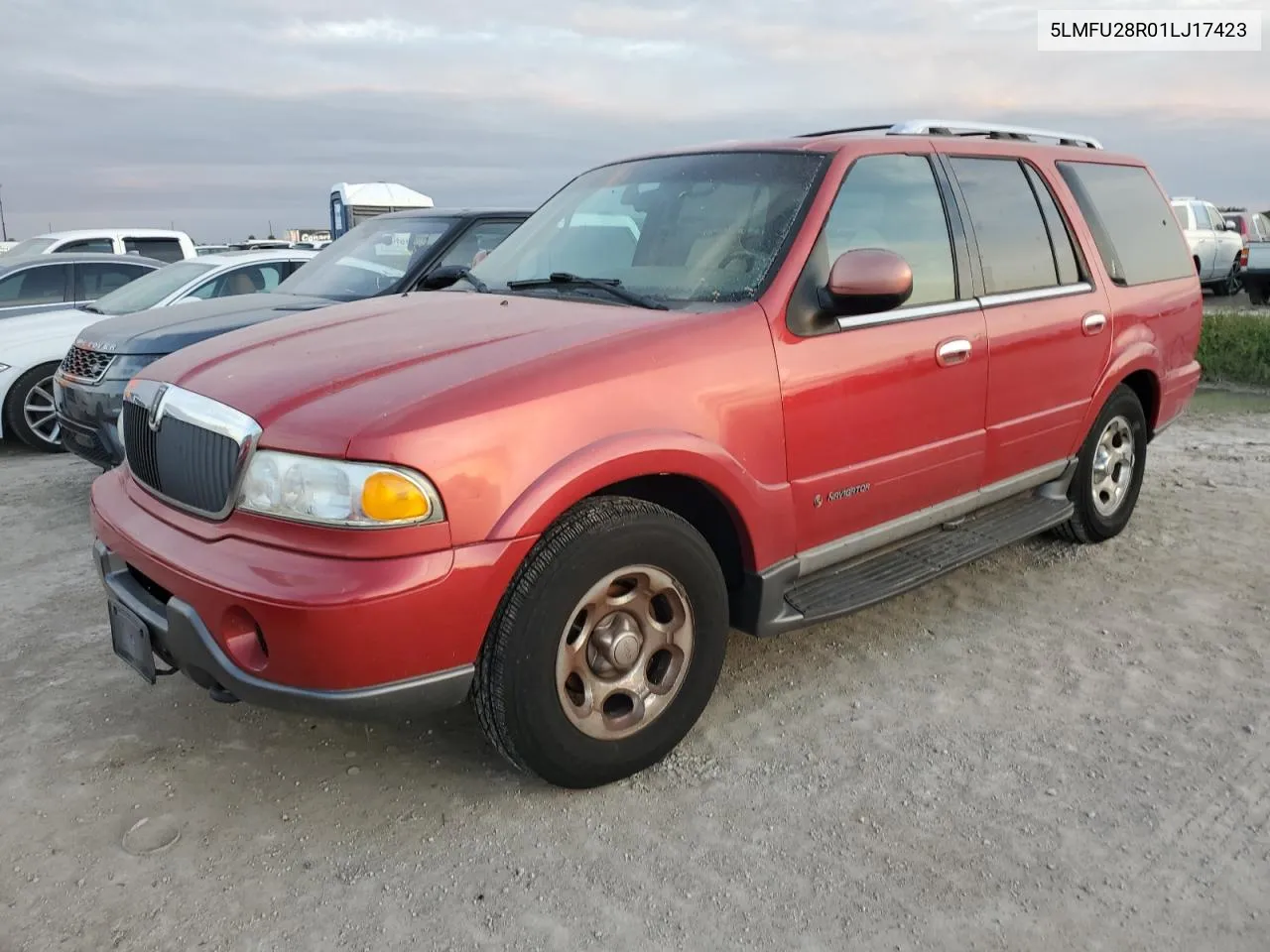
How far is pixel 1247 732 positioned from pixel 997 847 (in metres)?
1.18

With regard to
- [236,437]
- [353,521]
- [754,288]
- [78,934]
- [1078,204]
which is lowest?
[78,934]

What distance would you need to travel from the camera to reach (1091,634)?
401 cm

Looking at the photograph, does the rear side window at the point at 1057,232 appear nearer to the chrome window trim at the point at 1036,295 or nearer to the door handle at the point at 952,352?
the chrome window trim at the point at 1036,295

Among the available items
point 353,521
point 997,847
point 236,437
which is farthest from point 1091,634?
point 236,437

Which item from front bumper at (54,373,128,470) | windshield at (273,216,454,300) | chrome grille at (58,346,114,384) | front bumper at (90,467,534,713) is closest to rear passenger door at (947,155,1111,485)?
front bumper at (90,467,534,713)

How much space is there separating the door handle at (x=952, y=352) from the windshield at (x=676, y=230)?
2.45ft

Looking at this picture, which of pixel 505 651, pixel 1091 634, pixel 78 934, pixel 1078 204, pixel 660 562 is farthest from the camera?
pixel 1078 204

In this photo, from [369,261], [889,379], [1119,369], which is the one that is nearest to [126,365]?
[369,261]

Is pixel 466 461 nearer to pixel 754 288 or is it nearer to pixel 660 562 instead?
pixel 660 562

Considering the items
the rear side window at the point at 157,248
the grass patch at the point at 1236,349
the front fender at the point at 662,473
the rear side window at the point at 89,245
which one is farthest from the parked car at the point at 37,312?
the grass patch at the point at 1236,349

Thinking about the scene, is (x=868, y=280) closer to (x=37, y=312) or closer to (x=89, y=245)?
(x=37, y=312)

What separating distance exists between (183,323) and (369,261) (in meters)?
1.25

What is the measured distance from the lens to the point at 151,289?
26.8 ft

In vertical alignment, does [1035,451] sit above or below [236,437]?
below
